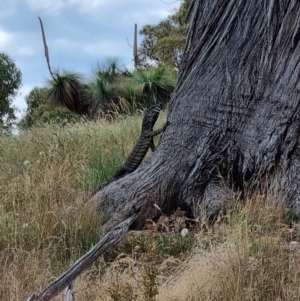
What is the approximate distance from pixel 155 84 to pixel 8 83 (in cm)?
738

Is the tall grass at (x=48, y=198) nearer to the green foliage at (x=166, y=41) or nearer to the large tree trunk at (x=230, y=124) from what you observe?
the large tree trunk at (x=230, y=124)

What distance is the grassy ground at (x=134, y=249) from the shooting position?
2.52 metres

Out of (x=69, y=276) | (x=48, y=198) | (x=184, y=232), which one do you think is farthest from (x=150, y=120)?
(x=69, y=276)

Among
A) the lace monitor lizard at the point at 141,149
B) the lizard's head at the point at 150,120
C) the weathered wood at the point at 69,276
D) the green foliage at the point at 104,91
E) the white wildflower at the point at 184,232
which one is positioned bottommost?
the white wildflower at the point at 184,232

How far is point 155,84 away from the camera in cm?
1352

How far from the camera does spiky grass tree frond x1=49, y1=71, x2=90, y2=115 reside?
14953mm

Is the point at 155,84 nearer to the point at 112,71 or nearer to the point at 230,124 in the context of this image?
the point at 112,71

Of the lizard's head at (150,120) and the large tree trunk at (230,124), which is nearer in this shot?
the large tree trunk at (230,124)

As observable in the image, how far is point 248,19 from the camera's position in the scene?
168 inches

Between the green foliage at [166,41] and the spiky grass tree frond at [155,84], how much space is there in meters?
5.11

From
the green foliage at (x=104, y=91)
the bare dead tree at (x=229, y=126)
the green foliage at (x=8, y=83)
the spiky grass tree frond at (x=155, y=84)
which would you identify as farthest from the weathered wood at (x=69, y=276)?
the green foliage at (x=8, y=83)

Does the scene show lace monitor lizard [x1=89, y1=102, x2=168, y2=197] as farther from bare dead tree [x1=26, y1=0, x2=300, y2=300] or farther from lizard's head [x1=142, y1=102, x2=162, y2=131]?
bare dead tree [x1=26, y1=0, x2=300, y2=300]

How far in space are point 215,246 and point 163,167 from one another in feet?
4.47

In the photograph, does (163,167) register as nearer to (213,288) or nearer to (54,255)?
(54,255)
